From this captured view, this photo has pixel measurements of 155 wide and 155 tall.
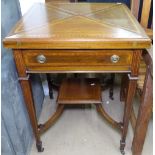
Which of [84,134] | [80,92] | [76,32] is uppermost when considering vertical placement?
[76,32]

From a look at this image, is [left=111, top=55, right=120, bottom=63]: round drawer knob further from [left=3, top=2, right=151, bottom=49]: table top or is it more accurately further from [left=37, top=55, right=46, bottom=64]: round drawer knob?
[left=37, top=55, right=46, bottom=64]: round drawer knob

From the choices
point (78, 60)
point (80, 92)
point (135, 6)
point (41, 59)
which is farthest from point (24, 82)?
point (135, 6)

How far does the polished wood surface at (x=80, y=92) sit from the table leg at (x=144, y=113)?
0.81 ft

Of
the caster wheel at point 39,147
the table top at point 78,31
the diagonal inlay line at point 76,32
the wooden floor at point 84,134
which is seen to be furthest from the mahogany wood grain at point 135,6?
the caster wheel at point 39,147

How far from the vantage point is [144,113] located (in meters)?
0.98

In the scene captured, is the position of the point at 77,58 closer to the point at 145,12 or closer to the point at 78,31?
the point at 78,31

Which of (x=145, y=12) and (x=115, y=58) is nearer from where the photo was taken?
(x=115, y=58)

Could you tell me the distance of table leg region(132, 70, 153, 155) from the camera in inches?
35.1

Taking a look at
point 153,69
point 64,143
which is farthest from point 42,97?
point 153,69

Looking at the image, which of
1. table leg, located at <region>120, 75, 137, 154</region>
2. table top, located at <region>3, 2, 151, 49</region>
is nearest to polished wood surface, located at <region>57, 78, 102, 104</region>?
table leg, located at <region>120, 75, 137, 154</region>

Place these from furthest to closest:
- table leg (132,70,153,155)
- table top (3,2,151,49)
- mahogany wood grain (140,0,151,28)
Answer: mahogany wood grain (140,0,151,28) → table leg (132,70,153,155) → table top (3,2,151,49)

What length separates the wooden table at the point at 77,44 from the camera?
0.78m

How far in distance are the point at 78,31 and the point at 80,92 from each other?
0.48 m

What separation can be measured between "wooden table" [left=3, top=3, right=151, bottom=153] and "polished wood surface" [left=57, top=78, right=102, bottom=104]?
24cm
